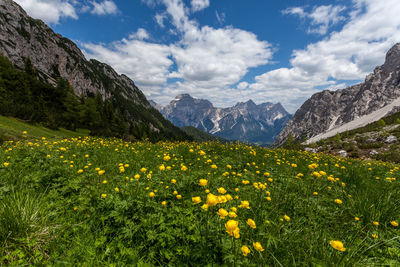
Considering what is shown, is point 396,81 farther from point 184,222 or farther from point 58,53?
point 58,53

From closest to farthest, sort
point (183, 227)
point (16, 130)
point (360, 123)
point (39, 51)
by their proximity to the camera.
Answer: point (183, 227) → point (16, 130) → point (39, 51) → point (360, 123)

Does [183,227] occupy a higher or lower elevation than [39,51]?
lower

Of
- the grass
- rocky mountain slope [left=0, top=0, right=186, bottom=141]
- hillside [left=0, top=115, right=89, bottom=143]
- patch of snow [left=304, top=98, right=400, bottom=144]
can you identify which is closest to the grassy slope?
hillside [left=0, top=115, right=89, bottom=143]

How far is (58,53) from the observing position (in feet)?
351

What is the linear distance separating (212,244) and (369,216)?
3.42 m

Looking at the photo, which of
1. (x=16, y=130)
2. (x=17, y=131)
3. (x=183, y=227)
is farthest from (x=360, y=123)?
(x=16, y=130)

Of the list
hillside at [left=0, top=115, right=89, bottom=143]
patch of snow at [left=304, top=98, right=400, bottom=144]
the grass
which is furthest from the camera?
patch of snow at [left=304, top=98, right=400, bottom=144]

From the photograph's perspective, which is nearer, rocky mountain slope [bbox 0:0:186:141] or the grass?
the grass

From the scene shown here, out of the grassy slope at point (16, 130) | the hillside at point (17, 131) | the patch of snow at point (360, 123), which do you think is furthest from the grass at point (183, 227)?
the patch of snow at point (360, 123)

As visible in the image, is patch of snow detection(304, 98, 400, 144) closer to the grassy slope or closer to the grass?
the grass

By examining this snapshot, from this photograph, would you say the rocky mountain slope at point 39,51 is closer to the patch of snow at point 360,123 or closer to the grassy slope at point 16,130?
the grassy slope at point 16,130

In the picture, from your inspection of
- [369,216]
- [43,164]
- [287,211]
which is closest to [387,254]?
[369,216]

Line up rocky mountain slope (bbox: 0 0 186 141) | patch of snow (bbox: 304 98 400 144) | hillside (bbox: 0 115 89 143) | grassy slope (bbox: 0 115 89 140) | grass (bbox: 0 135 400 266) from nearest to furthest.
Result: grass (bbox: 0 135 400 266) → hillside (bbox: 0 115 89 143) → grassy slope (bbox: 0 115 89 140) → rocky mountain slope (bbox: 0 0 186 141) → patch of snow (bbox: 304 98 400 144)

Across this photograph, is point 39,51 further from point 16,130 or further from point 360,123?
point 360,123
